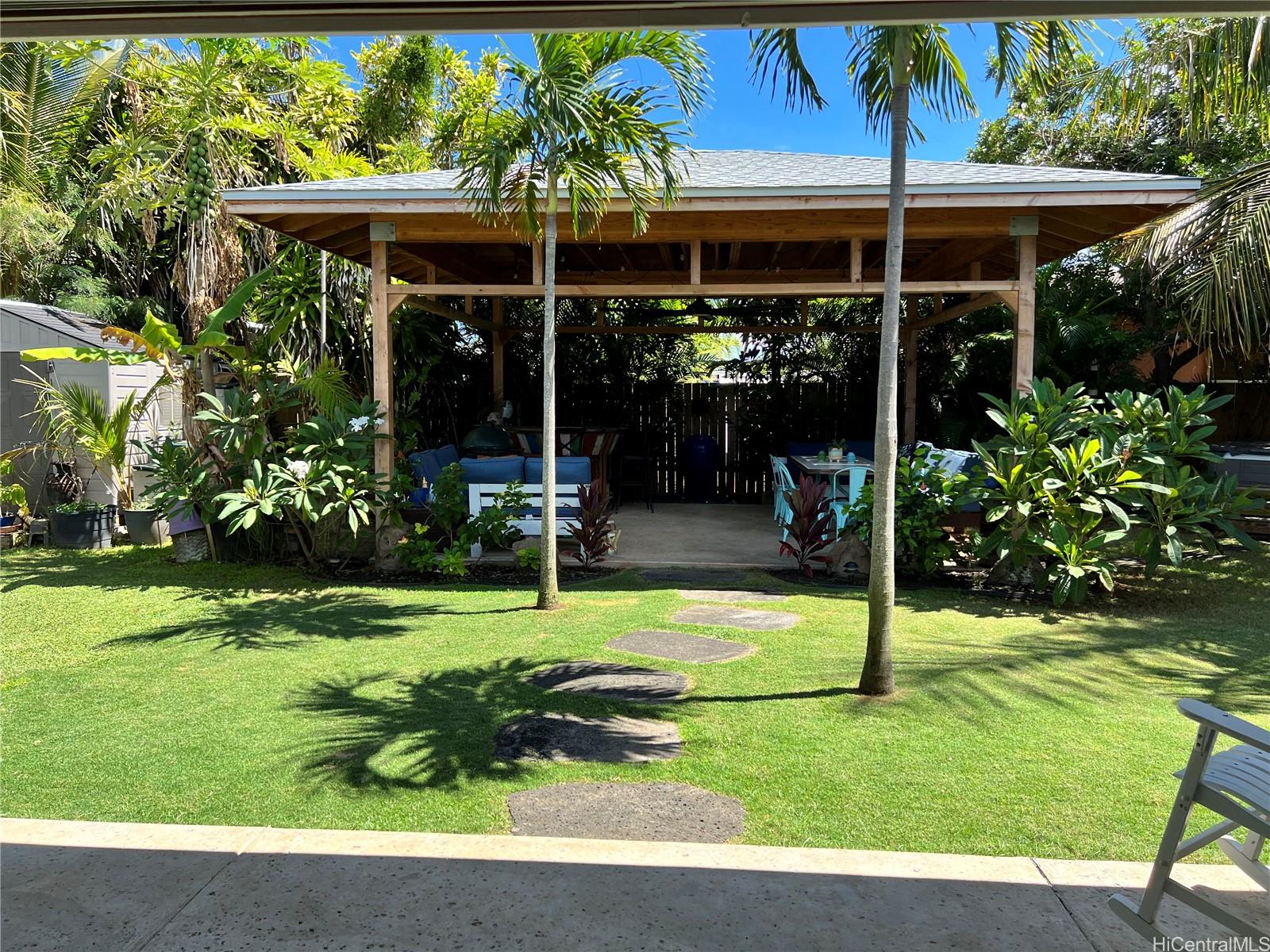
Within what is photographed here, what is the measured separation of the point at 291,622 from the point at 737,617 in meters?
3.21

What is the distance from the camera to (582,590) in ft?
23.9

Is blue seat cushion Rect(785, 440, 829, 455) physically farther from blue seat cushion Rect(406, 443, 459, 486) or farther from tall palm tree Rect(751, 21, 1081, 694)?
tall palm tree Rect(751, 21, 1081, 694)

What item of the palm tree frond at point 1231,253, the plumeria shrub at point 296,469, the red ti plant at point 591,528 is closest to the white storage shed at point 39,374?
the plumeria shrub at point 296,469

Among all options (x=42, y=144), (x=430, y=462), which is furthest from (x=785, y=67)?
(x=42, y=144)

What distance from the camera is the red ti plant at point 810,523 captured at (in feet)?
25.5

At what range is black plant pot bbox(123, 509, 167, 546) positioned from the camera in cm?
955

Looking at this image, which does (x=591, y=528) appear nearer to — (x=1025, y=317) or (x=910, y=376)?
(x=1025, y=317)

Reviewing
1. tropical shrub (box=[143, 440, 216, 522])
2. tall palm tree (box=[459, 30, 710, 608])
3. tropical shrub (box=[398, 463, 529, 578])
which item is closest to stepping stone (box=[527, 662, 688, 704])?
tall palm tree (box=[459, 30, 710, 608])

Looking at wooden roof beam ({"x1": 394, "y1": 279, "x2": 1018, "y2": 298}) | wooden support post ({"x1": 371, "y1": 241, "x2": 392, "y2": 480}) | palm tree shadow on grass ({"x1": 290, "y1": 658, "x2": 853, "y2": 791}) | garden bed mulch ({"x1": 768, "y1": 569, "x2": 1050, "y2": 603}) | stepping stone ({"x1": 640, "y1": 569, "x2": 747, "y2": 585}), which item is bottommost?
palm tree shadow on grass ({"x1": 290, "y1": 658, "x2": 853, "y2": 791})

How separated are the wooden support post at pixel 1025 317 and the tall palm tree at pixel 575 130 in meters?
3.41

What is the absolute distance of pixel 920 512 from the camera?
24.3 feet

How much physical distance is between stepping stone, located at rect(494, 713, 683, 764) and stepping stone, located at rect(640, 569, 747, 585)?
3419mm

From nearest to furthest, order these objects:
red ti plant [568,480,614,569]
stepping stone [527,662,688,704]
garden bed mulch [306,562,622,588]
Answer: stepping stone [527,662,688,704] → garden bed mulch [306,562,622,588] → red ti plant [568,480,614,569]

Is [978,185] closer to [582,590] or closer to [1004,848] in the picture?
[582,590]
